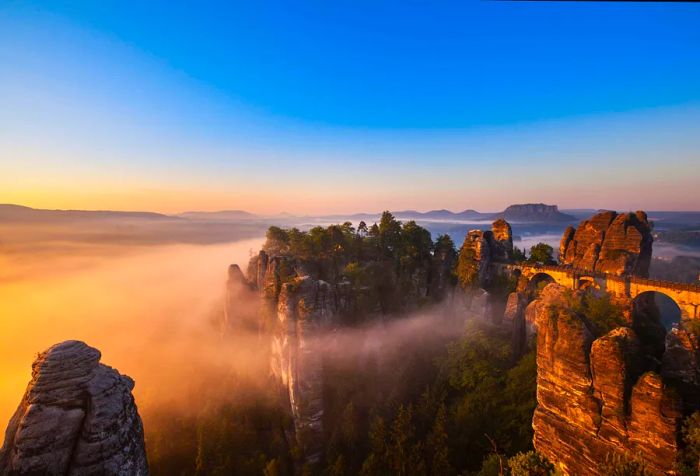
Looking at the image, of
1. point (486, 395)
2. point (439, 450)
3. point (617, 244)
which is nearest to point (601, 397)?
point (439, 450)

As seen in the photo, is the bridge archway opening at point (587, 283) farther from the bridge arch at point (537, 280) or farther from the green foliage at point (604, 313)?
the green foliage at point (604, 313)

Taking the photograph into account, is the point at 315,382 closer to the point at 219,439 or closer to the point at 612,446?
the point at 219,439

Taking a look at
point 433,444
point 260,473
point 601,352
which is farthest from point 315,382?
point 601,352

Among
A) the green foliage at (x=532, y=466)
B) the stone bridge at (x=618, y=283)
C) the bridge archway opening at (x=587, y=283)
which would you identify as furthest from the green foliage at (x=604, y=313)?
the bridge archway opening at (x=587, y=283)

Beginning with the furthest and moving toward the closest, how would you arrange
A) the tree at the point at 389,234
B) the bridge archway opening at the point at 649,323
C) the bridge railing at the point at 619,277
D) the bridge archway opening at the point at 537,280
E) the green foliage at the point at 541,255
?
the green foliage at the point at 541,255, the tree at the point at 389,234, the bridge archway opening at the point at 537,280, the bridge railing at the point at 619,277, the bridge archway opening at the point at 649,323

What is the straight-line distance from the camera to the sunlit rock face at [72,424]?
10.8 m

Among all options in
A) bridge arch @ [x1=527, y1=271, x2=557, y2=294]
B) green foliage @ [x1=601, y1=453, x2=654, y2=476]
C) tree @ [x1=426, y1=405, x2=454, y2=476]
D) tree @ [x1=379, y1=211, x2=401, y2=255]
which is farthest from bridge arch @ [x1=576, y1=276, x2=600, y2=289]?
green foliage @ [x1=601, y1=453, x2=654, y2=476]

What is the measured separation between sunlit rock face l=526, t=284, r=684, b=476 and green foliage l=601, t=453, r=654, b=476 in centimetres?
30

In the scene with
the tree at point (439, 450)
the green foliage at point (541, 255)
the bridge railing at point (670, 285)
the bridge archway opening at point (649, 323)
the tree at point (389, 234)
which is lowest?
the tree at point (439, 450)

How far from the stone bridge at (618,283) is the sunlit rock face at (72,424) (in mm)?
48512

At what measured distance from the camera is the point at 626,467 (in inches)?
525

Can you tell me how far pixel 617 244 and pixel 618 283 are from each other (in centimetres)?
579

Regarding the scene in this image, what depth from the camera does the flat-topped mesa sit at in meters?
40.2

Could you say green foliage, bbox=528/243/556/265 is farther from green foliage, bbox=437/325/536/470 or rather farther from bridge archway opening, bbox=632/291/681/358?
green foliage, bbox=437/325/536/470
